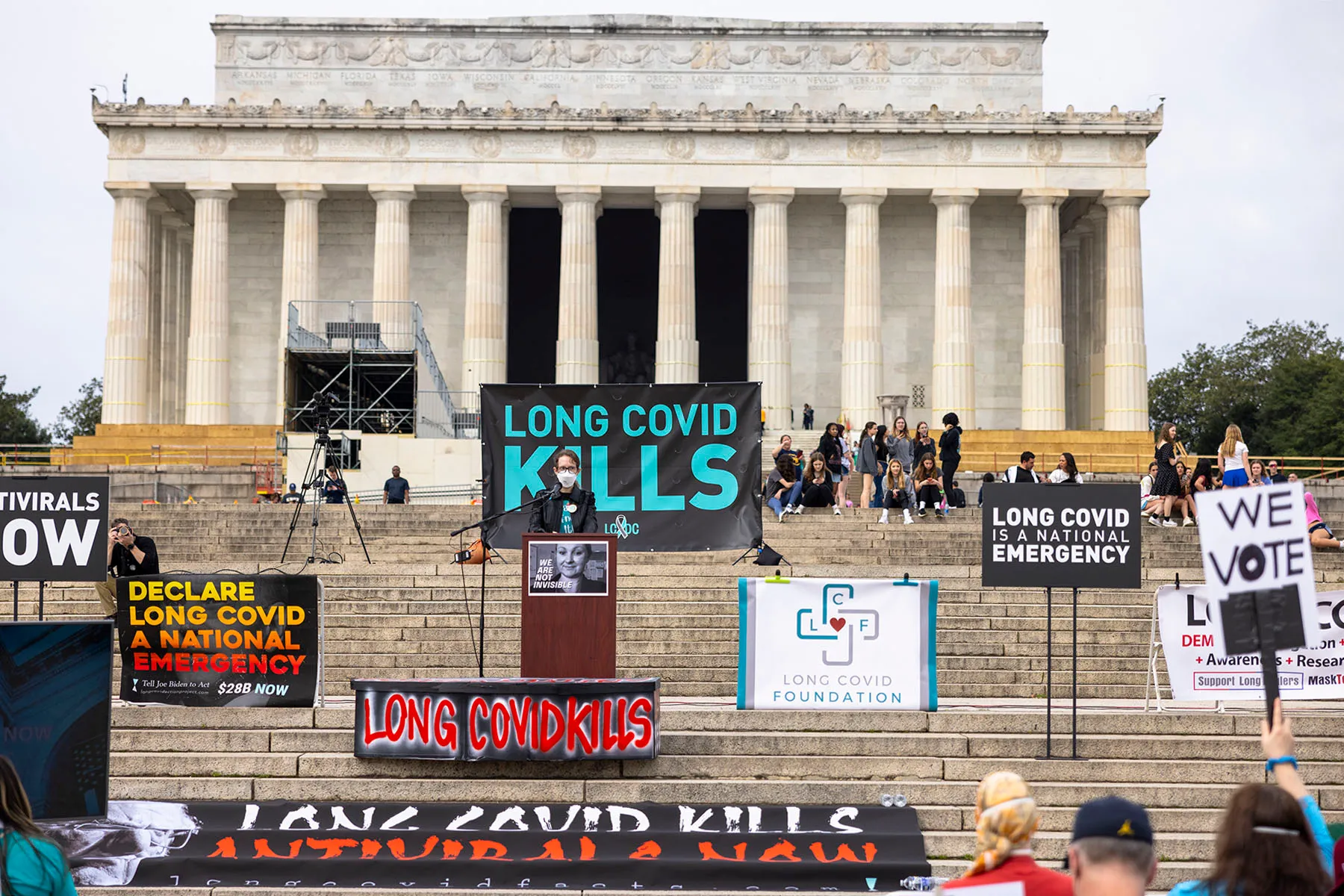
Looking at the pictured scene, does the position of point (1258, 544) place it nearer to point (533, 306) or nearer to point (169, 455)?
point (169, 455)

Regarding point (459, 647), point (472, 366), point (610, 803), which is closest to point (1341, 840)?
point (610, 803)

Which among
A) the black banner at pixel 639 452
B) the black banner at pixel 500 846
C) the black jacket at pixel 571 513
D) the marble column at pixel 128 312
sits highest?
Answer: the marble column at pixel 128 312

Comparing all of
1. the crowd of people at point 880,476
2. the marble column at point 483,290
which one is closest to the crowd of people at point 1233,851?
the crowd of people at point 880,476

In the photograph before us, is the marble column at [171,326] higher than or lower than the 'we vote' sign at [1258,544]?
higher

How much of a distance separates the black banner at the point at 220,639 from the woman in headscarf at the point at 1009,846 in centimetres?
1070

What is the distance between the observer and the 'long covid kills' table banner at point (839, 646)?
1611 cm

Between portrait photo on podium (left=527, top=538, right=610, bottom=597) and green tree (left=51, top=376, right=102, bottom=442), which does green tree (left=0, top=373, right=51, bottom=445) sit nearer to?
green tree (left=51, top=376, right=102, bottom=442)

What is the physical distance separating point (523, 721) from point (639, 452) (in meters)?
3.65

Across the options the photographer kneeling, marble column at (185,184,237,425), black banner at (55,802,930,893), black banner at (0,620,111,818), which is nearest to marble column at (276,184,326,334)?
marble column at (185,184,237,425)

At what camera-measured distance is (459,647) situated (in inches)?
797

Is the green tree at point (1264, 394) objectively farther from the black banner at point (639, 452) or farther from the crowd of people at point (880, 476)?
the black banner at point (639, 452)

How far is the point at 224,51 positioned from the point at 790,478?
36197 mm

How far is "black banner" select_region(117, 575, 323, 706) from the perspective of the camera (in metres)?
16.4

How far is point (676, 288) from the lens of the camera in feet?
178
